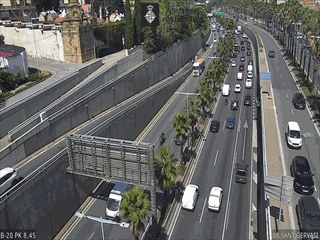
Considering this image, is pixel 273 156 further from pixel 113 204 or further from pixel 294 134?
pixel 113 204

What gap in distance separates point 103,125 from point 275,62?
74.9 m

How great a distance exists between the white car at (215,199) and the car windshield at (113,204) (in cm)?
1144

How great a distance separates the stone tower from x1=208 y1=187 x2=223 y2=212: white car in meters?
43.0

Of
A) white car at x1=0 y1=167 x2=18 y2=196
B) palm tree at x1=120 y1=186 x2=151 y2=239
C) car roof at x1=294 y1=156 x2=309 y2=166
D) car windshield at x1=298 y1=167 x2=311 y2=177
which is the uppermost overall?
white car at x1=0 y1=167 x2=18 y2=196

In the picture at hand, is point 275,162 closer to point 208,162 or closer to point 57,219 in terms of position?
point 208,162

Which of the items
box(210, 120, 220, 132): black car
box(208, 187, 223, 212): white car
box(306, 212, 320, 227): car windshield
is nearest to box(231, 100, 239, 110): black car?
box(210, 120, 220, 132): black car

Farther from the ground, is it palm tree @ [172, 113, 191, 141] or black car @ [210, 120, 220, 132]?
palm tree @ [172, 113, 191, 141]

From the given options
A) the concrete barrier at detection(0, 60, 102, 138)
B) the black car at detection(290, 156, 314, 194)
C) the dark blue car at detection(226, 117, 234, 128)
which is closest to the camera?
the black car at detection(290, 156, 314, 194)

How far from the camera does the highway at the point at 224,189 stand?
34.8 metres

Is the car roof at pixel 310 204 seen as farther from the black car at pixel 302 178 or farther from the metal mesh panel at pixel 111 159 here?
the metal mesh panel at pixel 111 159

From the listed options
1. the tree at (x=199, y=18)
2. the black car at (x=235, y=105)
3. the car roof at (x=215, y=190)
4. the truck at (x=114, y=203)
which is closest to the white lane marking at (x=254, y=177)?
the car roof at (x=215, y=190)

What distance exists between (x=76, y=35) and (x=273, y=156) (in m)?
46.1

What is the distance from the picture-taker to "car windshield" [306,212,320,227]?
30.2 m

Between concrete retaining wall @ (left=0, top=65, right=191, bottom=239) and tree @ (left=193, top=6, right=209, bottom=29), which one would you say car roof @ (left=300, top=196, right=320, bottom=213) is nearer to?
concrete retaining wall @ (left=0, top=65, right=191, bottom=239)
